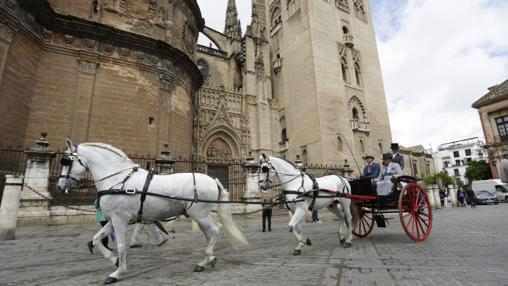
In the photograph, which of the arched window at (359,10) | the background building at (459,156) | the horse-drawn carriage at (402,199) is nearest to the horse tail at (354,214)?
the horse-drawn carriage at (402,199)

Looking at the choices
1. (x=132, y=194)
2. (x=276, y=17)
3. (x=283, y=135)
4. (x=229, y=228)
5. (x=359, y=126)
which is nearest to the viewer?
(x=132, y=194)

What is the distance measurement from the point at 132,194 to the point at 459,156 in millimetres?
82454

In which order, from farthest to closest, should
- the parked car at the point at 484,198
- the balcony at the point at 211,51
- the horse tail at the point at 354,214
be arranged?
the balcony at the point at 211,51
the parked car at the point at 484,198
the horse tail at the point at 354,214

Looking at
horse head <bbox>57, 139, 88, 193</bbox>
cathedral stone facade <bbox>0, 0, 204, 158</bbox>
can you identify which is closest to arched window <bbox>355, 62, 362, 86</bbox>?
cathedral stone facade <bbox>0, 0, 204, 158</bbox>

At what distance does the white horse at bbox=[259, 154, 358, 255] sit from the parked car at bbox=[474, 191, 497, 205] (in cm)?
2522

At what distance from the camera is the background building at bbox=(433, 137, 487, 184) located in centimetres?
6169

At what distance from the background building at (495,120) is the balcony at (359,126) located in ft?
55.0

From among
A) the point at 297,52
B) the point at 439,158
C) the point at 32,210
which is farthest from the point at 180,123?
the point at 439,158

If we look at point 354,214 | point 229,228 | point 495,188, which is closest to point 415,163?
point 495,188

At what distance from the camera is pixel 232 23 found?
29.1 m

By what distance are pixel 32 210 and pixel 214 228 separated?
786cm

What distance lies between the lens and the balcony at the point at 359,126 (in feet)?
76.7

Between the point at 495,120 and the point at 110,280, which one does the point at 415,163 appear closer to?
the point at 495,120

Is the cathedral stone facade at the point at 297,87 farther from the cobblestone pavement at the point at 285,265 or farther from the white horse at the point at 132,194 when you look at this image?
the white horse at the point at 132,194
